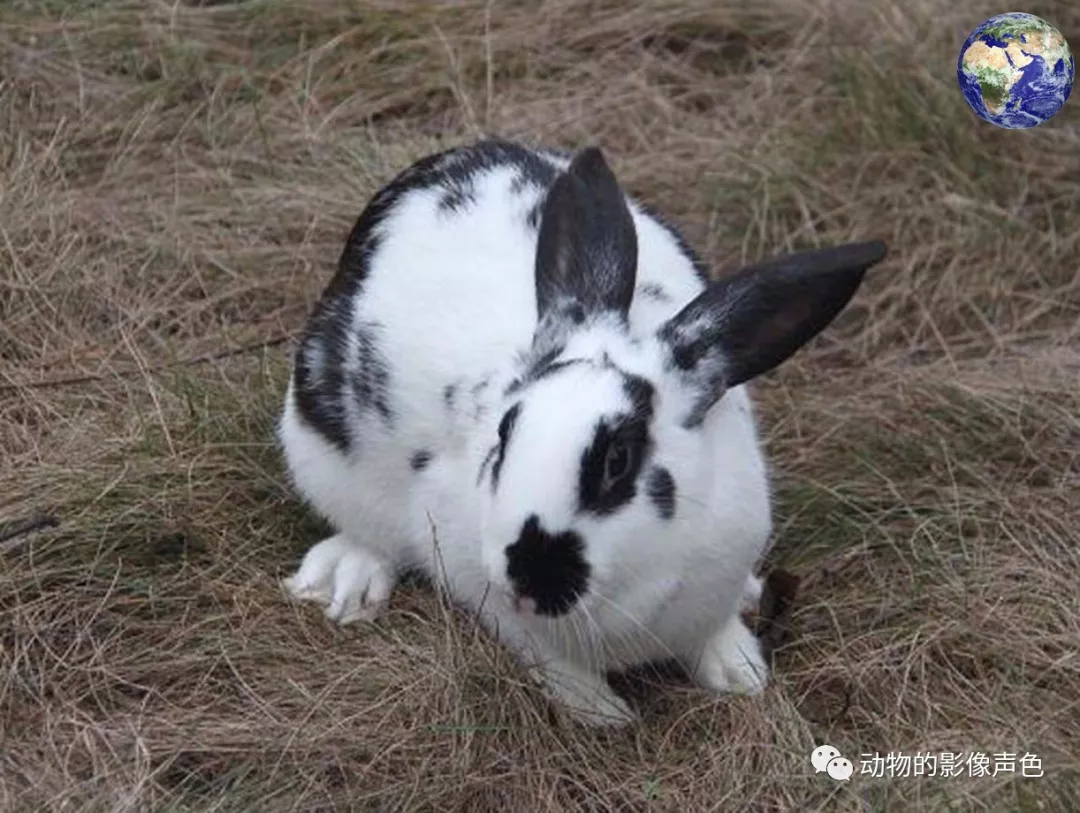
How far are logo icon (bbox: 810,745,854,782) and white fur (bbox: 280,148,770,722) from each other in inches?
10.0

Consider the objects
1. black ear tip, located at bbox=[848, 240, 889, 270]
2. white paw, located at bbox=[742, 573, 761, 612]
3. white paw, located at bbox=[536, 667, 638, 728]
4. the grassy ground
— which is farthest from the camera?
white paw, located at bbox=[742, 573, 761, 612]

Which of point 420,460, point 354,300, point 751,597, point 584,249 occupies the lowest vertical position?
point 751,597

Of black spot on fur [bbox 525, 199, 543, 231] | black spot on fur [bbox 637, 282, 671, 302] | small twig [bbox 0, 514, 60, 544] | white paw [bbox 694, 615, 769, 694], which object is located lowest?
white paw [bbox 694, 615, 769, 694]

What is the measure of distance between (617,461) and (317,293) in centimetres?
169

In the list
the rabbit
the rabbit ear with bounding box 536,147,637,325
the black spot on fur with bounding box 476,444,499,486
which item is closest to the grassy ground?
the rabbit

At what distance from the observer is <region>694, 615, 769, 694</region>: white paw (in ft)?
12.3

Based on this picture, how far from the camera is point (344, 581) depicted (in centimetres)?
395

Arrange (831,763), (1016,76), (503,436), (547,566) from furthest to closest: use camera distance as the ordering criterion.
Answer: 1. (1016,76)
2. (831,763)
3. (503,436)
4. (547,566)

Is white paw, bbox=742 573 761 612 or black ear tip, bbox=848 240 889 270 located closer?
black ear tip, bbox=848 240 889 270

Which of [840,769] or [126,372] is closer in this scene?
[840,769]

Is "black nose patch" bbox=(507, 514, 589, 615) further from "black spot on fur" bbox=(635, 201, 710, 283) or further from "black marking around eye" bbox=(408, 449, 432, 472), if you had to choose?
"black spot on fur" bbox=(635, 201, 710, 283)

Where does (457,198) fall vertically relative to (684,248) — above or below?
above

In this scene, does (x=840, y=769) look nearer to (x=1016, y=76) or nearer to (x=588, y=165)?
(x=588, y=165)

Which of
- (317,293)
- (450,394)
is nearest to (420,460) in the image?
(450,394)
